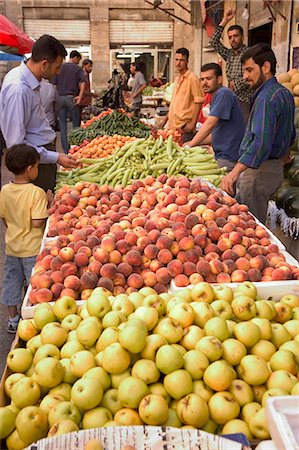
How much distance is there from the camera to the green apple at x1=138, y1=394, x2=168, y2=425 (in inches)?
61.8

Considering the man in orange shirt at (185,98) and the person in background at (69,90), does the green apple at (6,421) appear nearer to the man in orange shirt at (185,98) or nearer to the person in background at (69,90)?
the man in orange shirt at (185,98)

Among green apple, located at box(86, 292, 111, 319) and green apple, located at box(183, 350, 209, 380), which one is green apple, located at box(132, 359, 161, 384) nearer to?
green apple, located at box(183, 350, 209, 380)

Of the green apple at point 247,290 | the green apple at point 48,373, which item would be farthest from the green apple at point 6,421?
the green apple at point 247,290

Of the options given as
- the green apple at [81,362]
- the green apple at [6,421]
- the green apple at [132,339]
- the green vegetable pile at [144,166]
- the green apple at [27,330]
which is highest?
the green vegetable pile at [144,166]

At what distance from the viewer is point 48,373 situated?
1722 mm

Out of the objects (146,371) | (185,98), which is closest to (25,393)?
(146,371)

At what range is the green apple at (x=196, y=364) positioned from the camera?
172cm

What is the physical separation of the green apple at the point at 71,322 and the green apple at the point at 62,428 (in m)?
0.54

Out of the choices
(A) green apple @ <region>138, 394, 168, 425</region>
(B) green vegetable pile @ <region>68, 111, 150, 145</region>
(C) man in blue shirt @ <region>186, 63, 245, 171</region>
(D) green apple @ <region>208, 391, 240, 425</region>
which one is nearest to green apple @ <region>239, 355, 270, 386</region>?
(D) green apple @ <region>208, 391, 240, 425</region>

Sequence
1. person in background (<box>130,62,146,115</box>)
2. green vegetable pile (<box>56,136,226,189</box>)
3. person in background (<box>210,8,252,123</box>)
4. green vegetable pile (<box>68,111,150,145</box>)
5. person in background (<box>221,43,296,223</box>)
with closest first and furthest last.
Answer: person in background (<box>221,43,296,223</box>), green vegetable pile (<box>56,136,226,189</box>), person in background (<box>210,8,252,123</box>), green vegetable pile (<box>68,111,150,145</box>), person in background (<box>130,62,146,115</box>)

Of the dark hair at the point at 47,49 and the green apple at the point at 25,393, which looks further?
the dark hair at the point at 47,49

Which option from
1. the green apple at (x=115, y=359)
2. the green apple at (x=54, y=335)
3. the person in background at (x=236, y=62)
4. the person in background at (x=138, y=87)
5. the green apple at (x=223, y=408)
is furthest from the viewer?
the person in background at (x=138, y=87)

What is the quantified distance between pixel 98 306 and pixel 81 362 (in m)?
0.32

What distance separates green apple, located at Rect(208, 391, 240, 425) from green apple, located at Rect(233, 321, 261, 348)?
0.26m
